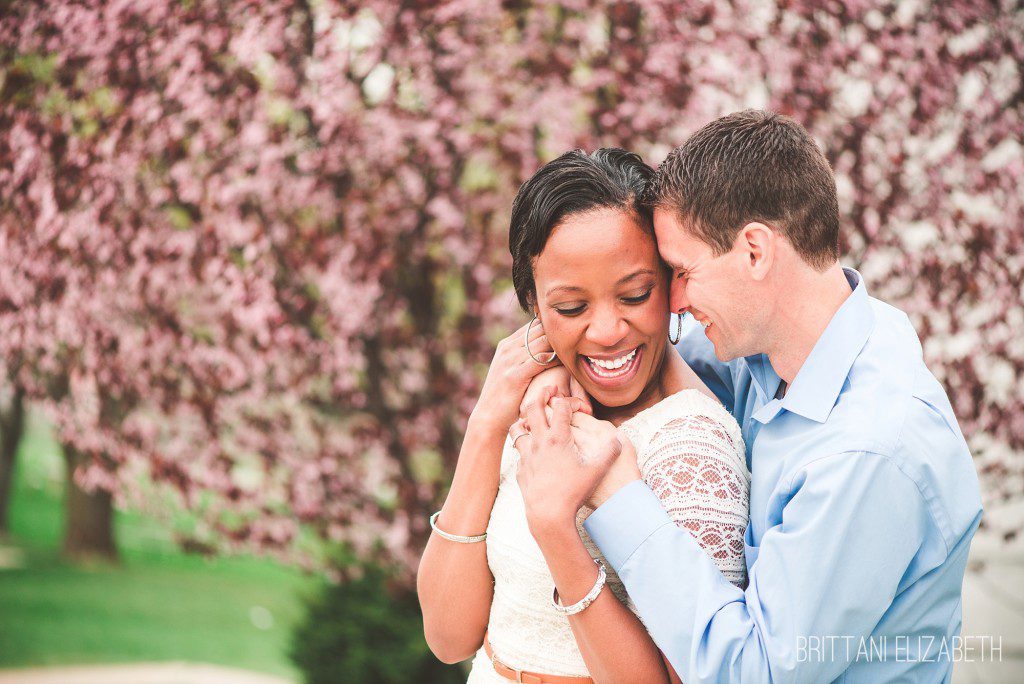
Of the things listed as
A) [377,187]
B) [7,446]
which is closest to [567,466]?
[377,187]

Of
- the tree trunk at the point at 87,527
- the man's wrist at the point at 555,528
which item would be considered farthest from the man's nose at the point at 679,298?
the tree trunk at the point at 87,527

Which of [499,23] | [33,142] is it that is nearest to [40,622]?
[33,142]

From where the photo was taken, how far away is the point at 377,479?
4645 mm

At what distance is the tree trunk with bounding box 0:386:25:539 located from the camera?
753 cm

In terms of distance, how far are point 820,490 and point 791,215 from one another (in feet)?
2.02

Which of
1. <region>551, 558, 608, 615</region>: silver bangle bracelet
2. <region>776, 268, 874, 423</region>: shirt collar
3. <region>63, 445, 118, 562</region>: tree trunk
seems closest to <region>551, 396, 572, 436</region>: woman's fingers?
<region>551, 558, 608, 615</region>: silver bangle bracelet

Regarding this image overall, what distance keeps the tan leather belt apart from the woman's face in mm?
673

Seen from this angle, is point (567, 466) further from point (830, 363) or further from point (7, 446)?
point (7, 446)

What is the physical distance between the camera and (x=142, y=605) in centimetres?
675

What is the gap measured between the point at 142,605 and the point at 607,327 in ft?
19.4

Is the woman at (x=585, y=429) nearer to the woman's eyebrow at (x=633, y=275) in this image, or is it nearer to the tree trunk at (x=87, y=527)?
the woman's eyebrow at (x=633, y=275)

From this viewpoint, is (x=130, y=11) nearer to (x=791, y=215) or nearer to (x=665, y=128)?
(x=665, y=128)

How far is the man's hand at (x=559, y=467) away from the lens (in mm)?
1896

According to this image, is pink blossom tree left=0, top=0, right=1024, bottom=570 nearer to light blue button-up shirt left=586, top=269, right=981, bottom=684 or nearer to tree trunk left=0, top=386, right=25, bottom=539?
light blue button-up shirt left=586, top=269, right=981, bottom=684
